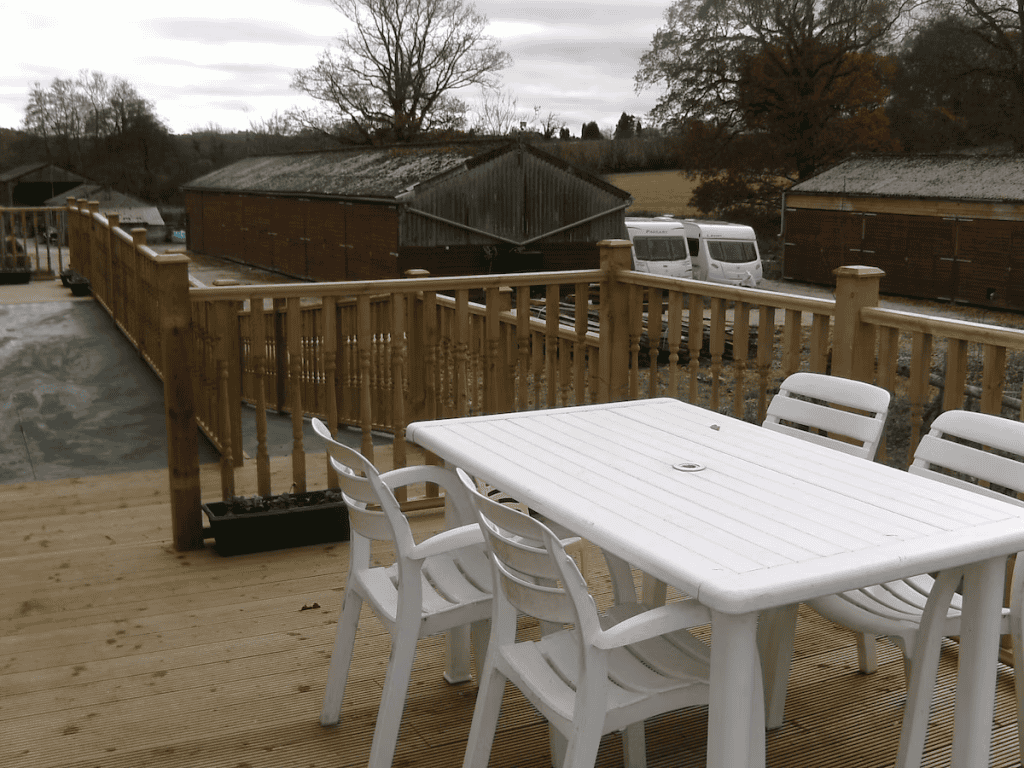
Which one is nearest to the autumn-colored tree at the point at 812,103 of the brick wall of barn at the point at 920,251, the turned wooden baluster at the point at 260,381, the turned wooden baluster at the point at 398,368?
the brick wall of barn at the point at 920,251

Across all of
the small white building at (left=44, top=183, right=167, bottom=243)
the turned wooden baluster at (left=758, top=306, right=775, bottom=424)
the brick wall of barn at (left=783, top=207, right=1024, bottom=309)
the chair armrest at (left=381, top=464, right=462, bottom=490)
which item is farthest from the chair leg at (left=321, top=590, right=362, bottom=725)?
the small white building at (left=44, top=183, right=167, bottom=243)

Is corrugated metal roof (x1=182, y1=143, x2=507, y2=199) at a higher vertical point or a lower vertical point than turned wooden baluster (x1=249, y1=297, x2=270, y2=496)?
higher

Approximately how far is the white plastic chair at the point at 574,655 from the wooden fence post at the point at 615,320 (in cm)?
284

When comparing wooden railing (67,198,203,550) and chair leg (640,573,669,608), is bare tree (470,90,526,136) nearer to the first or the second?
wooden railing (67,198,203,550)

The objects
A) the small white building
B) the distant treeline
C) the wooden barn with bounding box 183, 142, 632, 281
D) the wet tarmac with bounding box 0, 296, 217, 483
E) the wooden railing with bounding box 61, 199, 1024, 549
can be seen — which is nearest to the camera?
the wooden railing with bounding box 61, 199, 1024, 549

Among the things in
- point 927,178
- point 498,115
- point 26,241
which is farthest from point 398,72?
point 26,241

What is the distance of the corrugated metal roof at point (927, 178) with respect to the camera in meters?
27.4

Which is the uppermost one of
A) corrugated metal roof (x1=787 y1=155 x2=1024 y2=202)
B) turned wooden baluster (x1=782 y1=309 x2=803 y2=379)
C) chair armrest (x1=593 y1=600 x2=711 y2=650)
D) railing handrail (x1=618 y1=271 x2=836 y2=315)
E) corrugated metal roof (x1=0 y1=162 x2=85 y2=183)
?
corrugated metal roof (x1=0 y1=162 x2=85 y2=183)

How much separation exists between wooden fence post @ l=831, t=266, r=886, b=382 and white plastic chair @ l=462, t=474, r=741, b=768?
5.92ft

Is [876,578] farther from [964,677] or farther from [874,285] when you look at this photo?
[874,285]

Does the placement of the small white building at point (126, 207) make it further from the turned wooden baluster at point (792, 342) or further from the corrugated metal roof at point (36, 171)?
the turned wooden baluster at point (792, 342)

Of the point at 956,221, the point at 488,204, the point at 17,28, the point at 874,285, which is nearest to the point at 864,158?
the point at 956,221

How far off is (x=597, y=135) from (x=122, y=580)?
5757 cm

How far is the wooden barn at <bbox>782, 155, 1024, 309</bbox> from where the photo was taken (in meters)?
27.0
